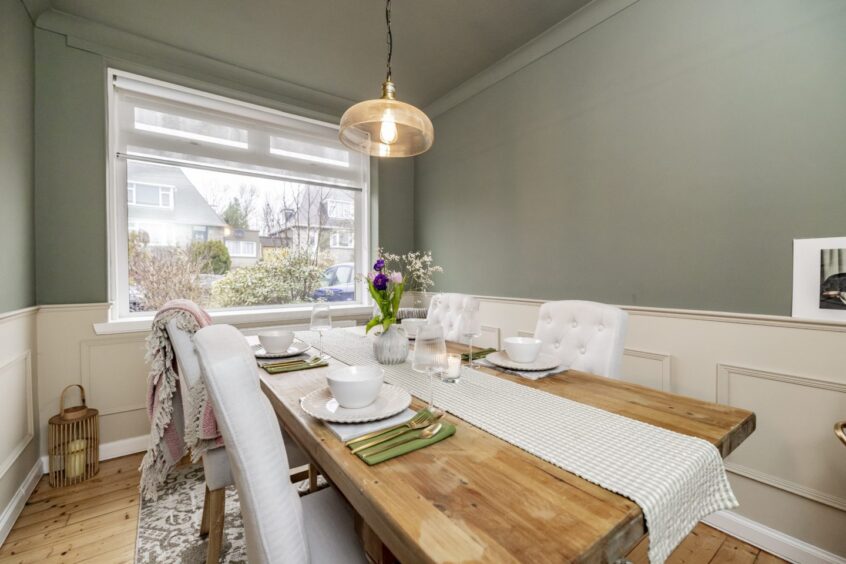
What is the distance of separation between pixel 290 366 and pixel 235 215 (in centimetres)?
201

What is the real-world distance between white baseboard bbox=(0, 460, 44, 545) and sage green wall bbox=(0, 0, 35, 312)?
91 cm

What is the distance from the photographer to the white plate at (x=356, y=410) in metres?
0.88

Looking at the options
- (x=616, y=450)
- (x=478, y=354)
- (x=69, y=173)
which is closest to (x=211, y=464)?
(x=478, y=354)

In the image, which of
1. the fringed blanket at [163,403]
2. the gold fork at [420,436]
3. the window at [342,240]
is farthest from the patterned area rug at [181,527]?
the window at [342,240]

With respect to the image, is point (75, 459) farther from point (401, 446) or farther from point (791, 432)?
point (791, 432)

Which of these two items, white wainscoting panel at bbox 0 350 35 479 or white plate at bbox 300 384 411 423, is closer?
white plate at bbox 300 384 411 423

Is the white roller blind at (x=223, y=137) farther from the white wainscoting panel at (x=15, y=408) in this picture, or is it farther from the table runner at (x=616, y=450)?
the table runner at (x=616, y=450)

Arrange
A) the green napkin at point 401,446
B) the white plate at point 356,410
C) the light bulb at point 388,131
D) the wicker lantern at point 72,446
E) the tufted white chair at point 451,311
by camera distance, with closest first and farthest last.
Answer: the green napkin at point 401,446 → the white plate at point 356,410 → the light bulb at point 388,131 → the wicker lantern at point 72,446 → the tufted white chair at point 451,311

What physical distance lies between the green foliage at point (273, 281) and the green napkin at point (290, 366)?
68.5 inches

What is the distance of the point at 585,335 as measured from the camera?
5.03 feet

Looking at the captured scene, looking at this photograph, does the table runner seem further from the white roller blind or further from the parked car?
the white roller blind

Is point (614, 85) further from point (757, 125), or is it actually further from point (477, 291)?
point (477, 291)

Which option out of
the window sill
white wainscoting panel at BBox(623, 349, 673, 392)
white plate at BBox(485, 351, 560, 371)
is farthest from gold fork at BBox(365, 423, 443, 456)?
the window sill

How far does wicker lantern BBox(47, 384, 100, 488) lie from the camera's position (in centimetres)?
200
